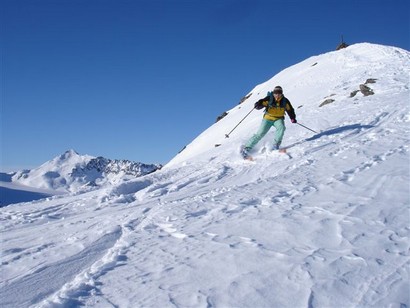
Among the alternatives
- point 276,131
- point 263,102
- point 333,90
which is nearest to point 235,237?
point 276,131

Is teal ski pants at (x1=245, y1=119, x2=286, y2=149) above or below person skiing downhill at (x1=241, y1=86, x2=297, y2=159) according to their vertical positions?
below

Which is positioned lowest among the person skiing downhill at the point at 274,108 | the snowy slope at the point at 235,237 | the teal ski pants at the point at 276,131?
the snowy slope at the point at 235,237

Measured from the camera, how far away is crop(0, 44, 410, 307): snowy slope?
13.0 feet

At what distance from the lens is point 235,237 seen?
17.3ft

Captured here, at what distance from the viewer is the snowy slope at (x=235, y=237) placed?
3957 mm

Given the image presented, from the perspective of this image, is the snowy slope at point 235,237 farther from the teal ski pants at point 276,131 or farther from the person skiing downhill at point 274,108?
the person skiing downhill at point 274,108

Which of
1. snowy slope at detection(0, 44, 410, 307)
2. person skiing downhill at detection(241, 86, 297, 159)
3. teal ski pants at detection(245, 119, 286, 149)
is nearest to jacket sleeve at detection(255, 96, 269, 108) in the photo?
person skiing downhill at detection(241, 86, 297, 159)

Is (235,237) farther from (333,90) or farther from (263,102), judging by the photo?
(333,90)

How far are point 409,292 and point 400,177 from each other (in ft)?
13.0

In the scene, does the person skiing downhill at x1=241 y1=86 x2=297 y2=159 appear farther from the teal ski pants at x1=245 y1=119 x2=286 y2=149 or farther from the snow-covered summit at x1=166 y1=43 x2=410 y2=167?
the snow-covered summit at x1=166 y1=43 x2=410 y2=167

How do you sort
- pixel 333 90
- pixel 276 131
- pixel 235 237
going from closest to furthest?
1. pixel 235 237
2. pixel 276 131
3. pixel 333 90

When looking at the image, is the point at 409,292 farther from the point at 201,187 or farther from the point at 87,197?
the point at 87,197

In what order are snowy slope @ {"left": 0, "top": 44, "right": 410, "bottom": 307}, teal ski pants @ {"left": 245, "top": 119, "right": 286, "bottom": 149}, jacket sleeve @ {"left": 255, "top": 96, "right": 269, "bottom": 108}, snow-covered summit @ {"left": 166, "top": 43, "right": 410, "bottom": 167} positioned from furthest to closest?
snow-covered summit @ {"left": 166, "top": 43, "right": 410, "bottom": 167} → jacket sleeve @ {"left": 255, "top": 96, "right": 269, "bottom": 108} → teal ski pants @ {"left": 245, "top": 119, "right": 286, "bottom": 149} → snowy slope @ {"left": 0, "top": 44, "right": 410, "bottom": 307}

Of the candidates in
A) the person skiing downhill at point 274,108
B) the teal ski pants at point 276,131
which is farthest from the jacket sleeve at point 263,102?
the teal ski pants at point 276,131
